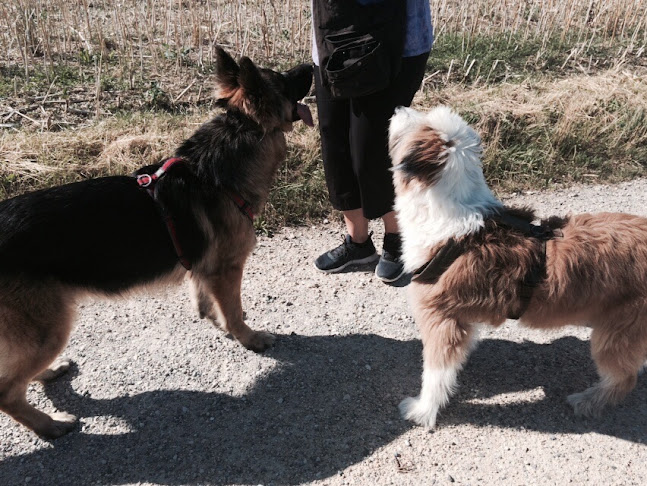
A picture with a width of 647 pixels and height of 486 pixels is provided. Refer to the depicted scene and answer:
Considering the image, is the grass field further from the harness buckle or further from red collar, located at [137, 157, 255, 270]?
the harness buckle

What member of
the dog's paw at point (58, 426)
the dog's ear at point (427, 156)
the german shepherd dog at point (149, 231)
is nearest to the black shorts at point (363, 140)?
the german shepherd dog at point (149, 231)

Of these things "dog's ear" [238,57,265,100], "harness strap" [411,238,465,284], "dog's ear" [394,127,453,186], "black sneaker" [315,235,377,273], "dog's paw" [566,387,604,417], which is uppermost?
"dog's ear" [238,57,265,100]

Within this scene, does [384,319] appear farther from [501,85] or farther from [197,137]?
[501,85]

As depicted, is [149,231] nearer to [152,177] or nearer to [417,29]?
[152,177]

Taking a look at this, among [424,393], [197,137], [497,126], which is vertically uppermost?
[197,137]

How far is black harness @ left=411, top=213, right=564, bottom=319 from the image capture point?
2.62 meters

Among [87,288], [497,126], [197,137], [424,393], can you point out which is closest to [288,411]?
[424,393]

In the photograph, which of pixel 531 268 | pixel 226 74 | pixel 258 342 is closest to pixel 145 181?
pixel 226 74

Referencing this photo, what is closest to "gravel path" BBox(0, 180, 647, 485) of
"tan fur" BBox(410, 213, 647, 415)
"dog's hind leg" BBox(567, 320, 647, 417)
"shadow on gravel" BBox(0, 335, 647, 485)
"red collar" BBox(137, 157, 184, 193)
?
"shadow on gravel" BBox(0, 335, 647, 485)

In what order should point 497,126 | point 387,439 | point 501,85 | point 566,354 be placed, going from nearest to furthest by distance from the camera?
point 387,439 < point 566,354 < point 497,126 < point 501,85

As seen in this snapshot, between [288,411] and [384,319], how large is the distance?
1.09 metres

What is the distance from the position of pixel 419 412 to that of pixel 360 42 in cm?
224

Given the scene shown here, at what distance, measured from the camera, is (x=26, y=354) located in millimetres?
2650

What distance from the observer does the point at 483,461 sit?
9.05ft
